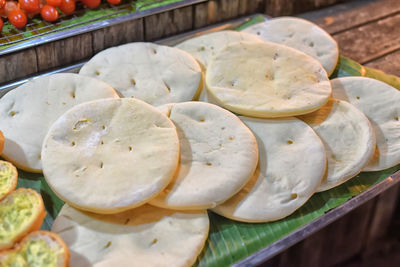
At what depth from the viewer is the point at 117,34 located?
2098mm

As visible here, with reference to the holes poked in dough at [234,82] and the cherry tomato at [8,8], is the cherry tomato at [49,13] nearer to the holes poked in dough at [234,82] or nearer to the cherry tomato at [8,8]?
the cherry tomato at [8,8]

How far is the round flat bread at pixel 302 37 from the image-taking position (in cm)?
206

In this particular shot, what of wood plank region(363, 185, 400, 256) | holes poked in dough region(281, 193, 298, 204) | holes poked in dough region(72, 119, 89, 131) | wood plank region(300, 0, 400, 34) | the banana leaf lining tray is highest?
holes poked in dough region(72, 119, 89, 131)

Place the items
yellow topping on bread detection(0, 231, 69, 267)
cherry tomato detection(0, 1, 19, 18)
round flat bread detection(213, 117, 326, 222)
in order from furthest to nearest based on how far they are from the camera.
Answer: cherry tomato detection(0, 1, 19, 18), round flat bread detection(213, 117, 326, 222), yellow topping on bread detection(0, 231, 69, 267)

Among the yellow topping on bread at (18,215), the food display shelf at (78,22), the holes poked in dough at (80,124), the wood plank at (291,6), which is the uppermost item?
the food display shelf at (78,22)

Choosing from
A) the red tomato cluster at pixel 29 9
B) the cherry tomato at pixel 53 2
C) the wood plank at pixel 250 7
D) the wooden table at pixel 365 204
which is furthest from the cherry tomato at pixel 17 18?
the wooden table at pixel 365 204

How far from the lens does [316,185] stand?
1535 mm

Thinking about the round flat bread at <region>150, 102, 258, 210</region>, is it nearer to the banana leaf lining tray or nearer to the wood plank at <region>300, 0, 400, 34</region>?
the banana leaf lining tray

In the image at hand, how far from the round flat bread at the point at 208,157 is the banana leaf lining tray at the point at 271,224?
12 cm

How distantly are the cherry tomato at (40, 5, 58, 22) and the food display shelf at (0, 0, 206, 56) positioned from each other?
3 centimetres

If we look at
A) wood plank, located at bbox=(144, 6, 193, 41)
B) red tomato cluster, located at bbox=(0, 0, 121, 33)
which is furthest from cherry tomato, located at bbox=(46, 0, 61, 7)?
wood plank, located at bbox=(144, 6, 193, 41)

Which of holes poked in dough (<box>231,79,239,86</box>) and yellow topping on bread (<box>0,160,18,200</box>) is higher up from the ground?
holes poked in dough (<box>231,79,239,86</box>)

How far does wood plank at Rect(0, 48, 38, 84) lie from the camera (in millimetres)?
1866

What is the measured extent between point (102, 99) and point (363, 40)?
152 centimetres
